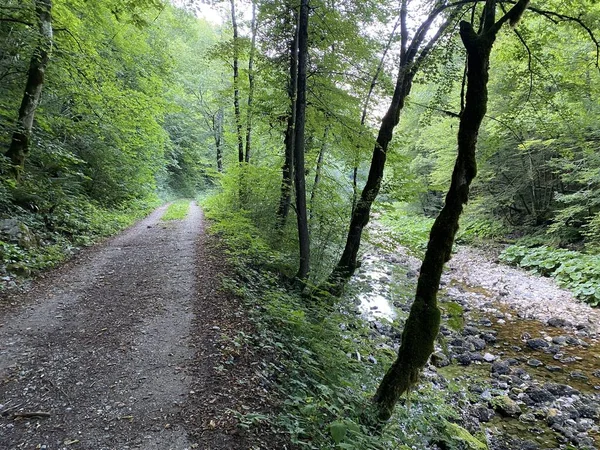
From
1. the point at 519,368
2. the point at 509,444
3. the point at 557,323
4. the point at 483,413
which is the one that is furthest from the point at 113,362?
the point at 557,323

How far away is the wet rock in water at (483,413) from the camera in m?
5.77

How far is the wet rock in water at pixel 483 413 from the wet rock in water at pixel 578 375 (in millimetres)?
2525

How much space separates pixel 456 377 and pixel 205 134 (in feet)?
101

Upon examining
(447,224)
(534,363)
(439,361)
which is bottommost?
(439,361)

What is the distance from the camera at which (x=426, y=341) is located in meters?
4.05

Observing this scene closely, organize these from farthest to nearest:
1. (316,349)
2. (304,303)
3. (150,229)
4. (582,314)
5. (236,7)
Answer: (236,7), (150,229), (582,314), (304,303), (316,349)

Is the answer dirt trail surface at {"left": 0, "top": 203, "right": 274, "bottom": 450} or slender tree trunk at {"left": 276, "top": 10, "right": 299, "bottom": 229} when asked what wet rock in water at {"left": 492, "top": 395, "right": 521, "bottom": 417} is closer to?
dirt trail surface at {"left": 0, "top": 203, "right": 274, "bottom": 450}

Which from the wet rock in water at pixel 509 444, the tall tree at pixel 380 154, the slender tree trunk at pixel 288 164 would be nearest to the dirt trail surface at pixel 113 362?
the tall tree at pixel 380 154

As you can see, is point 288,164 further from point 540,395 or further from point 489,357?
point 540,395

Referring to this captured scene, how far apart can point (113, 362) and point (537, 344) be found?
9.54 m

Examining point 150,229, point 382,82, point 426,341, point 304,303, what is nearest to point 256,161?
point 150,229

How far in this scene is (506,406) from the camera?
237 inches

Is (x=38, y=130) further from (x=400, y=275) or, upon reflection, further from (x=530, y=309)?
(x=530, y=309)

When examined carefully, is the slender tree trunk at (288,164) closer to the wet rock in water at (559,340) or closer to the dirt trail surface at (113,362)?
the dirt trail surface at (113,362)
